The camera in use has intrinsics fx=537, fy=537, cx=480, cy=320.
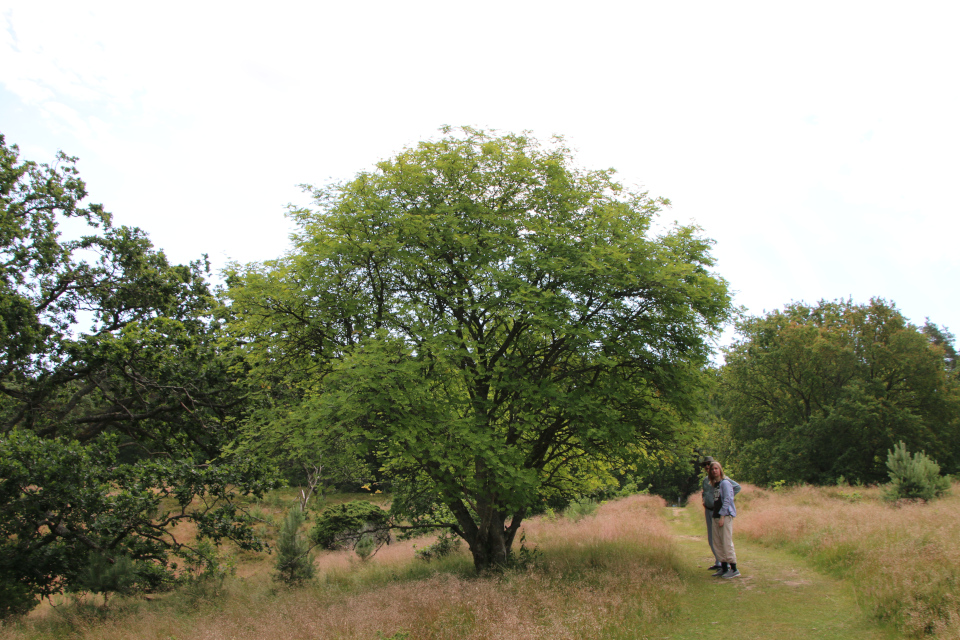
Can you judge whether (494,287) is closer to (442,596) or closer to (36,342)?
(442,596)

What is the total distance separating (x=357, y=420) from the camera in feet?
32.2

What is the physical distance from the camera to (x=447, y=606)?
7500 mm

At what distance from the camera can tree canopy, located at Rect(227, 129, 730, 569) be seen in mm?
9406

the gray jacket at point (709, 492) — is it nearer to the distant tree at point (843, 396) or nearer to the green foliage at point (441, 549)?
the green foliage at point (441, 549)

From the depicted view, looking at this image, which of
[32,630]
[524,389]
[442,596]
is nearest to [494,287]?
[524,389]

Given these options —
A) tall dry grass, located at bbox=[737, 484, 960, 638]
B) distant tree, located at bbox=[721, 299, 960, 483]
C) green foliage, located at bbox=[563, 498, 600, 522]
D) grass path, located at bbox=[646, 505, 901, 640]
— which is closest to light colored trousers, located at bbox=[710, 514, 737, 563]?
grass path, located at bbox=[646, 505, 901, 640]

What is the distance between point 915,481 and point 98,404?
24.3 m

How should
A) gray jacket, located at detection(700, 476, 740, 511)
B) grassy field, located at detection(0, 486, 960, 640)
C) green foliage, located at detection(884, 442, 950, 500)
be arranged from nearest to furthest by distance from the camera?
1. grassy field, located at detection(0, 486, 960, 640)
2. gray jacket, located at detection(700, 476, 740, 511)
3. green foliage, located at detection(884, 442, 950, 500)

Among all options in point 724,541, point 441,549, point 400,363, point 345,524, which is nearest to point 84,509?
point 400,363

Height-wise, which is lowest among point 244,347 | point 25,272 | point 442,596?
point 442,596

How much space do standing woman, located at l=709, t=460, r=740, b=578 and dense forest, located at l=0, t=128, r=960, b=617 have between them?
3.84 feet

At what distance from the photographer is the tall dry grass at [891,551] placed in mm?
6062

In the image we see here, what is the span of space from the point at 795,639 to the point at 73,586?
45.4ft

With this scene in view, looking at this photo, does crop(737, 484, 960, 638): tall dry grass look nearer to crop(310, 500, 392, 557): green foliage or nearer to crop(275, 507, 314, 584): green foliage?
crop(275, 507, 314, 584): green foliage
